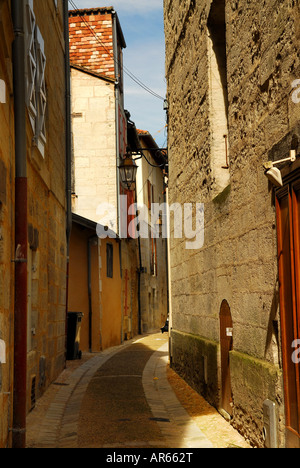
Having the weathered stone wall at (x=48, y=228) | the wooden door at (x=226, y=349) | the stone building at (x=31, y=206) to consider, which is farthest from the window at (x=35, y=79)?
the wooden door at (x=226, y=349)

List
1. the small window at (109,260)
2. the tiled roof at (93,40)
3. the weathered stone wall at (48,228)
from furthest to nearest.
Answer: the tiled roof at (93,40)
the small window at (109,260)
the weathered stone wall at (48,228)

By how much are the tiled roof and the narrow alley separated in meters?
10.9

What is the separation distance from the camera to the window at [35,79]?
6145mm

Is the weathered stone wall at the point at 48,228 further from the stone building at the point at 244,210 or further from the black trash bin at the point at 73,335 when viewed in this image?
the stone building at the point at 244,210

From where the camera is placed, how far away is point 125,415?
6.12 m

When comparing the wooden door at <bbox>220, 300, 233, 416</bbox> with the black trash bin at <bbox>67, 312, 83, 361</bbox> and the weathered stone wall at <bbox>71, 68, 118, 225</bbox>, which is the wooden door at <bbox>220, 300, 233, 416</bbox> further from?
the weathered stone wall at <bbox>71, 68, 118, 225</bbox>

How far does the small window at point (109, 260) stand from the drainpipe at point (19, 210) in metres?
10.5

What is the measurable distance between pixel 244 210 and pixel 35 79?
3078 mm

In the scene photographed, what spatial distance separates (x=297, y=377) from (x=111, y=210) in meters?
13.1

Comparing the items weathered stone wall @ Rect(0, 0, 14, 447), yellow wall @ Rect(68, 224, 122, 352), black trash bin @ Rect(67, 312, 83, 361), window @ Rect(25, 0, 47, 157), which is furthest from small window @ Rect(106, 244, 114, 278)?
weathered stone wall @ Rect(0, 0, 14, 447)

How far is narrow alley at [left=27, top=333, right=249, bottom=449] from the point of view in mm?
5066

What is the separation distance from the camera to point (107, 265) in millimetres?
15758
